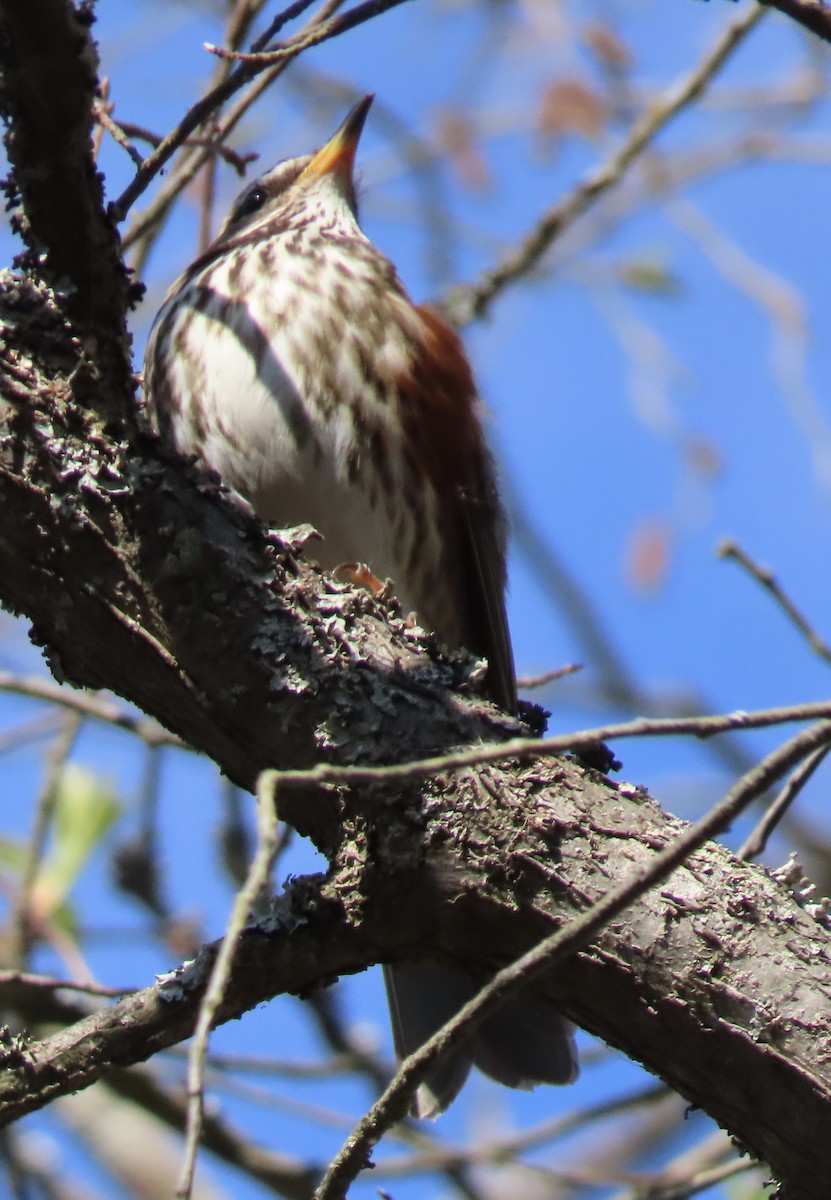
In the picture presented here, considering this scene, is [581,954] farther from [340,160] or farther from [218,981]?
[340,160]

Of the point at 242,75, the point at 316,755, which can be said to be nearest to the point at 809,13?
the point at 242,75

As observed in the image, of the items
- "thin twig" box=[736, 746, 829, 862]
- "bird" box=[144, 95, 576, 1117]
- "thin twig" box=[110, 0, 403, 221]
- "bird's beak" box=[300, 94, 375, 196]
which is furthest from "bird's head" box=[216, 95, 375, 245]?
"thin twig" box=[736, 746, 829, 862]

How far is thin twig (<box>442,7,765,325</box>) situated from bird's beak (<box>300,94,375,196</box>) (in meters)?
0.59

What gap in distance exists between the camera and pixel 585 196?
5.21 meters

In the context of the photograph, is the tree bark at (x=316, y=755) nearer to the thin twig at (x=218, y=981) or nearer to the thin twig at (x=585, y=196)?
the thin twig at (x=218, y=981)

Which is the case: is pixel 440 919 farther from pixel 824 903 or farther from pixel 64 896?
pixel 64 896

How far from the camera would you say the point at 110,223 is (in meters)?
2.63

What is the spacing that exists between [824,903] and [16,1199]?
2.68 meters

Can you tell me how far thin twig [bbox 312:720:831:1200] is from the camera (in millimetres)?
1729

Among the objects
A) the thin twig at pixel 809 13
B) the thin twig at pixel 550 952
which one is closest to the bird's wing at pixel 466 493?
the thin twig at pixel 809 13

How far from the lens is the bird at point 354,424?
12.6 feet

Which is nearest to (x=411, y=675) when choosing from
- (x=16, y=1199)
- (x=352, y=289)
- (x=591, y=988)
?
(x=591, y=988)

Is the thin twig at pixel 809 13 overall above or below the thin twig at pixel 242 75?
above

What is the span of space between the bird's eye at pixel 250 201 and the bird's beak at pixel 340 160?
0.17 metres
